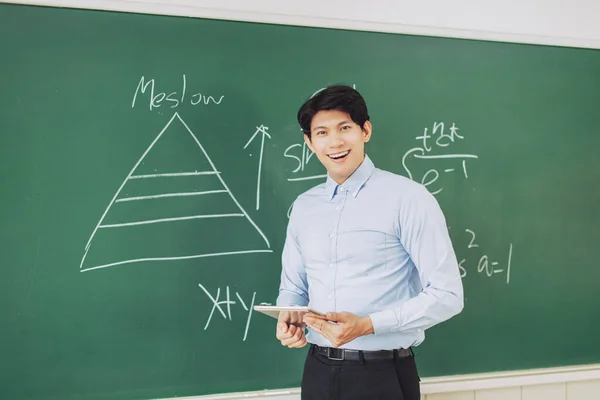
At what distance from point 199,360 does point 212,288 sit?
0.93 feet

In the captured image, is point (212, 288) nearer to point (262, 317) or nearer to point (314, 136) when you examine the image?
point (262, 317)

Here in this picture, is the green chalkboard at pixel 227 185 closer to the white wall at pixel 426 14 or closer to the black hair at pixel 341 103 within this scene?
the white wall at pixel 426 14

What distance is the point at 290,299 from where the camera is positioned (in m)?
1.71

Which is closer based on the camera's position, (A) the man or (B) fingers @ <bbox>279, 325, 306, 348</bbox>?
(A) the man

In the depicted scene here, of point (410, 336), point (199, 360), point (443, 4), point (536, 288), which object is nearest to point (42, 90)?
point (199, 360)

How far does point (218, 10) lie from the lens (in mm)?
1915

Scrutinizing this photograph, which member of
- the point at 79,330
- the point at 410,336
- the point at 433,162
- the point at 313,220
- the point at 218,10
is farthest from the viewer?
the point at 433,162

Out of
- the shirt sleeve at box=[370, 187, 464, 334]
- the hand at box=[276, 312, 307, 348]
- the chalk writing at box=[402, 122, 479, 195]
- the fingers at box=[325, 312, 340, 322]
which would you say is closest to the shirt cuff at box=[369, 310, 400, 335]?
the shirt sleeve at box=[370, 187, 464, 334]

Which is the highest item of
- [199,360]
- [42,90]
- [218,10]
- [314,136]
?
[218,10]

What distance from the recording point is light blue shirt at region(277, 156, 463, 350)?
1453 mm

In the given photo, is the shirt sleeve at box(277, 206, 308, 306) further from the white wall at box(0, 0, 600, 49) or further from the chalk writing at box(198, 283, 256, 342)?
the white wall at box(0, 0, 600, 49)

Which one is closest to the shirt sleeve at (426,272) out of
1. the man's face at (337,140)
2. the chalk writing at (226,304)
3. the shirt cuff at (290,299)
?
the man's face at (337,140)

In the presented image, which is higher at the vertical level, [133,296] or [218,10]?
[218,10]

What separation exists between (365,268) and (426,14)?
4.15 ft
